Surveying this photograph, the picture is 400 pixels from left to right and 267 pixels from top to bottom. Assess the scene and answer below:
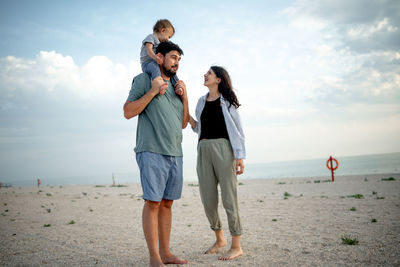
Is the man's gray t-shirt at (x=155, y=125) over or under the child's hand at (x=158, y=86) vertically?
under

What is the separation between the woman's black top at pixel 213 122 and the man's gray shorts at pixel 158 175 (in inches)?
29.0

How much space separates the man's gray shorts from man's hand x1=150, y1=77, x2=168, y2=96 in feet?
2.08

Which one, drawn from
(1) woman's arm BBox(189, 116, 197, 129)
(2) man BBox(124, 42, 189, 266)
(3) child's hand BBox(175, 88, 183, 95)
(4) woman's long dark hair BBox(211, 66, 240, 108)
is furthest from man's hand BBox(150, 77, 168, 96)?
(4) woman's long dark hair BBox(211, 66, 240, 108)

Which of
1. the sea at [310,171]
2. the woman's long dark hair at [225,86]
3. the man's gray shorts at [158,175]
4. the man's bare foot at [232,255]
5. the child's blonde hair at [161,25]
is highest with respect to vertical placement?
the child's blonde hair at [161,25]

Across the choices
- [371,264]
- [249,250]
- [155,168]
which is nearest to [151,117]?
[155,168]

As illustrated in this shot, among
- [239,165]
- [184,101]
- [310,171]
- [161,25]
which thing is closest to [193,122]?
[184,101]

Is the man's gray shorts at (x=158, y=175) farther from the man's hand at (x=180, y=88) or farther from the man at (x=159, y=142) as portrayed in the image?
the man's hand at (x=180, y=88)

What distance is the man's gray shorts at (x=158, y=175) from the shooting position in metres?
2.61

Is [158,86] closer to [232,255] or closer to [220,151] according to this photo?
[220,151]

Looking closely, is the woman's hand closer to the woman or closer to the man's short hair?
the woman

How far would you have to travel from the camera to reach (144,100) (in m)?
2.69

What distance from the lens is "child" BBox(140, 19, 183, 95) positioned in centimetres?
296

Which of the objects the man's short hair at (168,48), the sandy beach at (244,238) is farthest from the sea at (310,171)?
the man's short hair at (168,48)

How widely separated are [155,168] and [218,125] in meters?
1.15
